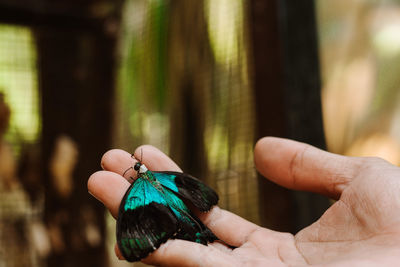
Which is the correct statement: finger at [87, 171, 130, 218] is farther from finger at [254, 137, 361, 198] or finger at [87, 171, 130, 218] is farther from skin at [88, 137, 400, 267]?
finger at [254, 137, 361, 198]

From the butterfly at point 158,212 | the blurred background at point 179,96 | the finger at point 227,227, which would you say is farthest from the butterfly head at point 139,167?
the blurred background at point 179,96

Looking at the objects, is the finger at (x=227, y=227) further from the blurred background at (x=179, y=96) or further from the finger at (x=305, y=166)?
the blurred background at (x=179, y=96)

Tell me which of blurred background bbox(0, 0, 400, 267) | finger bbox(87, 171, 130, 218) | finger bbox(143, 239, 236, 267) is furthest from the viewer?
blurred background bbox(0, 0, 400, 267)

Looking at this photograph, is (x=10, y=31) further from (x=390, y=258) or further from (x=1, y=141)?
(x=390, y=258)

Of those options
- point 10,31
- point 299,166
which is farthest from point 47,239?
point 299,166

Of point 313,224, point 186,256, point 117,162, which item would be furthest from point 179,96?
point 186,256

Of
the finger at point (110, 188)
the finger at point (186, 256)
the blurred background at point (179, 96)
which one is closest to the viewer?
the finger at point (186, 256)

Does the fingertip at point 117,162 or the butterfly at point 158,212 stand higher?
the fingertip at point 117,162

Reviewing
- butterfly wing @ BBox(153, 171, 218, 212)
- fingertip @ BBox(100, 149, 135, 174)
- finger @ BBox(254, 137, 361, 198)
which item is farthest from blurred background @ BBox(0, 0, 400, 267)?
fingertip @ BBox(100, 149, 135, 174)
